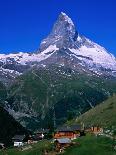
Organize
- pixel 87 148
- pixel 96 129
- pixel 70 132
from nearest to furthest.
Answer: pixel 87 148, pixel 96 129, pixel 70 132

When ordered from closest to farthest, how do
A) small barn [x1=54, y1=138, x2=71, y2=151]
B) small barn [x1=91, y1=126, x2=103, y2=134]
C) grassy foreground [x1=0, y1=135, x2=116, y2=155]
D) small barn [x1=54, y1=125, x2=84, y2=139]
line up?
1. grassy foreground [x1=0, y1=135, x2=116, y2=155]
2. small barn [x1=54, y1=138, x2=71, y2=151]
3. small barn [x1=91, y1=126, x2=103, y2=134]
4. small barn [x1=54, y1=125, x2=84, y2=139]

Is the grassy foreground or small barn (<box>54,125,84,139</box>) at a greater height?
small barn (<box>54,125,84,139</box>)

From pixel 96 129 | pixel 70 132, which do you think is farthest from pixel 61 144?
pixel 96 129

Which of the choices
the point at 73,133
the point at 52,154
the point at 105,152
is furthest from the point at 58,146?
the point at 73,133

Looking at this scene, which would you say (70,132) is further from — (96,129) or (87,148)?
(87,148)

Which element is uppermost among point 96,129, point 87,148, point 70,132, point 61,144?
point 96,129

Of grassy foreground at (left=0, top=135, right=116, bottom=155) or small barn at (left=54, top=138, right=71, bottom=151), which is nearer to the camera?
grassy foreground at (left=0, top=135, right=116, bottom=155)

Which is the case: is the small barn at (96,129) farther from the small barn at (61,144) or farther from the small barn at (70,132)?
the small barn at (61,144)

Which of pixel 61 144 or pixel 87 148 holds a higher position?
pixel 61 144

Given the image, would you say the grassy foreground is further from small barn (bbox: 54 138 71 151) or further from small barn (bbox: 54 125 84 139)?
small barn (bbox: 54 125 84 139)

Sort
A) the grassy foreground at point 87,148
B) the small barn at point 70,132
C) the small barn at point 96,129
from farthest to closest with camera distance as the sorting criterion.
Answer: the small barn at point 70,132
the small barn at point 96,129
the grassy foreground at point 87,148

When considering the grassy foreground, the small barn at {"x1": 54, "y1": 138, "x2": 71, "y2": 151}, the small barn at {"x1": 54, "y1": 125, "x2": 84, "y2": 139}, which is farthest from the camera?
the small barn at {"x1": 54, "y1": 125, "x2": 84, "y2": 139}

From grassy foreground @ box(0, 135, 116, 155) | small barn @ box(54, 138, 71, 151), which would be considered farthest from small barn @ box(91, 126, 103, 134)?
small barn @ box(54, 138, 71, 151)

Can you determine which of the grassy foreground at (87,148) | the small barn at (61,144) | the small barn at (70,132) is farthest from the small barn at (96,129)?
the small barn at (61,144)
